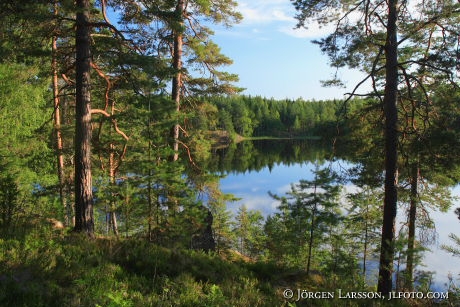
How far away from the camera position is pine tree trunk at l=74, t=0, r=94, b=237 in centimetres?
678

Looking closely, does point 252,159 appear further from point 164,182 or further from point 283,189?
point 164,182

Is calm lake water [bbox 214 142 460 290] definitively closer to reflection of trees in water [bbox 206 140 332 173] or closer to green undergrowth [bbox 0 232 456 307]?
reflection of trees in water [bbox 206 140 332 173]

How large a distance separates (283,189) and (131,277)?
32.0 metres

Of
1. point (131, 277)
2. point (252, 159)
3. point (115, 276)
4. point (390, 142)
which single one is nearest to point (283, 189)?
point (252, 159)

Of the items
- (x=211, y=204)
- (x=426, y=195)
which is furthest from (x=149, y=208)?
(x=426, y=195)

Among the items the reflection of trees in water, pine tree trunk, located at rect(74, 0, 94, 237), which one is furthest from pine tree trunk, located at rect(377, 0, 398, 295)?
the reflection of trees in water

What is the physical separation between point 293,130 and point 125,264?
104 metres

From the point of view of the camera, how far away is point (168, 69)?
22.8ft

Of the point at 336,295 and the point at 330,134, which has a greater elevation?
the point at 330,134

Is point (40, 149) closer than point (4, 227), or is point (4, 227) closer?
point (4, 227)

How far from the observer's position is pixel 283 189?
3619 cm

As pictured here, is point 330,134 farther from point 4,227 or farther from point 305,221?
point 4,227

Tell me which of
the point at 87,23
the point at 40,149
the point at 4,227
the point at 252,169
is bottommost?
the point at 252,169

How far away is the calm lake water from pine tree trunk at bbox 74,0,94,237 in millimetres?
5160
